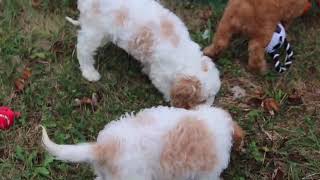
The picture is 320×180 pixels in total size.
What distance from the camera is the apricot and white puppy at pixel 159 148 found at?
11.5 feet

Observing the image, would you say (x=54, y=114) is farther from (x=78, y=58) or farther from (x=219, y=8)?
(x=219, y=8)

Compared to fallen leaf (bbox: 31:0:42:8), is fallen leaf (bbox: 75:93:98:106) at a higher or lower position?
lower

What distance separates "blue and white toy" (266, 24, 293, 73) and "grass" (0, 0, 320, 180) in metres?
0.08

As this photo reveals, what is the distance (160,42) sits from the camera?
4645 millimetres

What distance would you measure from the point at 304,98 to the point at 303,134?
483mm

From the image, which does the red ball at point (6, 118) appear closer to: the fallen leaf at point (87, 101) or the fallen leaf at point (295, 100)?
the fallen leaf at point (87, 101)

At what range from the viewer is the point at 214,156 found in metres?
3.73

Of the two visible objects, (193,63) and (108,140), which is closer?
(108,140)

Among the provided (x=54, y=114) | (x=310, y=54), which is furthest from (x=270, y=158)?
(x=54, y=114)

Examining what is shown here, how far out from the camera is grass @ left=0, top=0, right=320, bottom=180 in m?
4.50

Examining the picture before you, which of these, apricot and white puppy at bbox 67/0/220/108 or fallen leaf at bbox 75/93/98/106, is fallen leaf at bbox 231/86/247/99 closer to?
apricot and white puppy at bbox 67/0/220/108

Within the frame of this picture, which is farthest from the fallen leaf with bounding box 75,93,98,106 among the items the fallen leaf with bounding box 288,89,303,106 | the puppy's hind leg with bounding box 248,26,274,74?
the fallen leaf with bounding box 288,89,303,106

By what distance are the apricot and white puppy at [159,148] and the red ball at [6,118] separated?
1.20 m

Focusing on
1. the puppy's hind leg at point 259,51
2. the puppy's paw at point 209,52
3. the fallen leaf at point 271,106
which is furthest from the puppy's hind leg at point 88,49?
the fallen leaf at point 271,106
